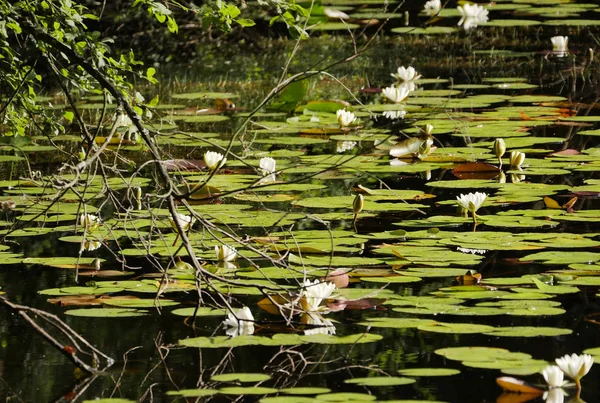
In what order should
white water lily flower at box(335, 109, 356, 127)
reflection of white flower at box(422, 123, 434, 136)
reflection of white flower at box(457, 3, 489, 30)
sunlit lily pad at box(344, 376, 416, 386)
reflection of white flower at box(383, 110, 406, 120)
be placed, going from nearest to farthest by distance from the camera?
sunlit lily pad at box(344, 376, 416, 386) → reflection of white flower at box(422, 123, 434, 136) → white water lily flower at box(335, 109, 356, 127) → reflection of white flower at box(383, 110, 406, 120) → reflection of white flower at box(457, 3, 489, 30)

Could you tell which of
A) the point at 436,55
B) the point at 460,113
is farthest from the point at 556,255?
the point at 436,55

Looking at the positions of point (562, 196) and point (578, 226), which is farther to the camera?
point (562, 196)

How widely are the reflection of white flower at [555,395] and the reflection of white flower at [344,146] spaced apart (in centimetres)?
318

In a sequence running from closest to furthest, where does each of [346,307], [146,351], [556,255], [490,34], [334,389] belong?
[334,389] < [146,351] < [346,307] < [556,255] < [490,34]

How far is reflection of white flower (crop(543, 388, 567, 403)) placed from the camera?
7.93ft

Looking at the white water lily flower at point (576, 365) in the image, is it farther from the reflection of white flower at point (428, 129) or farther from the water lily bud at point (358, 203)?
the reflection of white flower at point (428, 129)

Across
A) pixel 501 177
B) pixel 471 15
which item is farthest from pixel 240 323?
pixel 471 15

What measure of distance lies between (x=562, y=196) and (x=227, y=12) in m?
1.53

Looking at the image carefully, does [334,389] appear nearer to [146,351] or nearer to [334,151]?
[146,351]

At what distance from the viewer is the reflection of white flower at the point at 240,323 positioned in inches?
116

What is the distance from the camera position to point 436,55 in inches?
351

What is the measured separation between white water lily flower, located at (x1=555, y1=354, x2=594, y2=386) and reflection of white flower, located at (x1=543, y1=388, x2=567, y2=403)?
4 cm

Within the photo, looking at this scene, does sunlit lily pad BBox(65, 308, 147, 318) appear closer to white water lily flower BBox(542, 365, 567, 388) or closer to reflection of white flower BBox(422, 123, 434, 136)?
white water lily flower BBox(542, 365, 567, 388)

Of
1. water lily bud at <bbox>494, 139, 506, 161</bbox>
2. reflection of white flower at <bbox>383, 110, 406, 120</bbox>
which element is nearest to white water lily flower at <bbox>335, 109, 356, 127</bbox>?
reflection of white flower at <bbox>383, 110, 406, 120</bbox>
